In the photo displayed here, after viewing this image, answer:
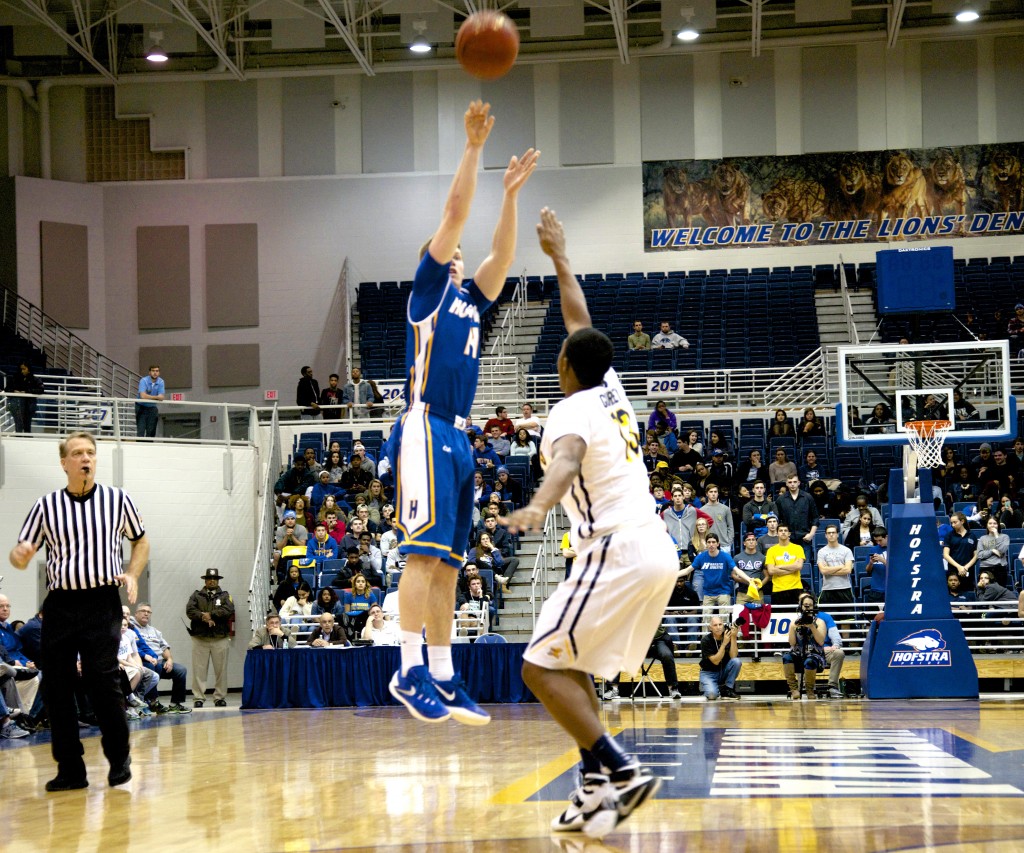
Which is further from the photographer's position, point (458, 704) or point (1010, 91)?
point (1010, 91)

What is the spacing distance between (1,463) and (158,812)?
12.7 m

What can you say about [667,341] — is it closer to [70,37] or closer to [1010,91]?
[1010,91]

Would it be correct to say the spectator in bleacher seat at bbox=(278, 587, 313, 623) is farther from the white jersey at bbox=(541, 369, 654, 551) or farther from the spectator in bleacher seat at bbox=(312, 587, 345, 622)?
the white jersey at bbox=(541, 369, 654, 551)

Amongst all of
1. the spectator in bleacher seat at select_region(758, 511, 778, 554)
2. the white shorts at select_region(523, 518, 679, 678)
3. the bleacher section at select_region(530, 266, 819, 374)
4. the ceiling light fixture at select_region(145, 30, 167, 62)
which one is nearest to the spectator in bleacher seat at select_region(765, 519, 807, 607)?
the spectator in bleacher seat at select_region(758, 511, 778, 554)

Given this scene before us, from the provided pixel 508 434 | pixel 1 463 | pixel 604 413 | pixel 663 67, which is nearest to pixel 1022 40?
pixel 663 67

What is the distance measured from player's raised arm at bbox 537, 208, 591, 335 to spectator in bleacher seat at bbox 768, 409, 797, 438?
15102 millimetres

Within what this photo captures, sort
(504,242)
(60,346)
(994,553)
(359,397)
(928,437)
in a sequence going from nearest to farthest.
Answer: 1. (504,242)
2. (928,437)
3. (994,553)
4. (359,397)
5. (60,346)

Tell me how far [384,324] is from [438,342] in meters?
21.2

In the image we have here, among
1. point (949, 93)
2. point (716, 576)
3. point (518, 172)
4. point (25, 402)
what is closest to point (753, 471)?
point (716, 576)

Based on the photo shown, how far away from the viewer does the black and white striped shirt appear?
6918 mm

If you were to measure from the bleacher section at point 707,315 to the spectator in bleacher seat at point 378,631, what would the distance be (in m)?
9.56

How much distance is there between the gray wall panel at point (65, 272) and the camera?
89.2 feet

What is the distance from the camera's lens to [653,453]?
19.5 meters

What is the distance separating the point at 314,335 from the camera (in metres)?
27.8
